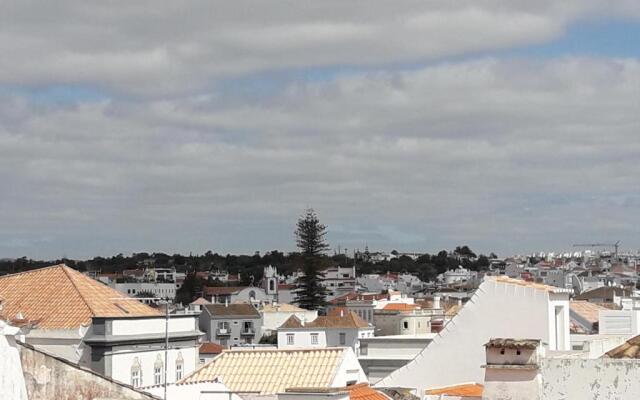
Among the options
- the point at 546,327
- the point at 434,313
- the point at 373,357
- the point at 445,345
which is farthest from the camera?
the point at 434,313

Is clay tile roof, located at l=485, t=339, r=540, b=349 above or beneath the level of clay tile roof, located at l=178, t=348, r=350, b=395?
above

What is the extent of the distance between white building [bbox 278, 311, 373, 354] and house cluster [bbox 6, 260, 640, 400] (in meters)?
52.3

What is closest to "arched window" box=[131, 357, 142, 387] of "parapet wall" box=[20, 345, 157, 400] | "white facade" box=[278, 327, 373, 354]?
"parapet wall" box=[20, 345, 157, 400]

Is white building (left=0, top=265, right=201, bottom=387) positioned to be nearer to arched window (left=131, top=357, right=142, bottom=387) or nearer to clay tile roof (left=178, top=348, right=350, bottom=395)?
arched window (left=131, top=357, right=142, bottom=387)

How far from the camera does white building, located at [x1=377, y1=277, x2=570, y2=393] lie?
28.1 m

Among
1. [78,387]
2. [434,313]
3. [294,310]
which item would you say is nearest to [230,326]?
[294,310]

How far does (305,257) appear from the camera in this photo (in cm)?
13425

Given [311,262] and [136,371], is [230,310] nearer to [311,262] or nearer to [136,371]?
[311,262]

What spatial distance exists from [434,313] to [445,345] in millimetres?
70958

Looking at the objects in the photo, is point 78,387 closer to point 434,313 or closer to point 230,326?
point 434,313

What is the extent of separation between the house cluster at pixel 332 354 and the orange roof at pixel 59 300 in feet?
0.17

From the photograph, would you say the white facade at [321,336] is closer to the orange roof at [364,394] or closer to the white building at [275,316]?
the white building at [275,316]

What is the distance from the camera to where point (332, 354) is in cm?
2934

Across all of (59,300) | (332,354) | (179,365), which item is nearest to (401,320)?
(179,365)
